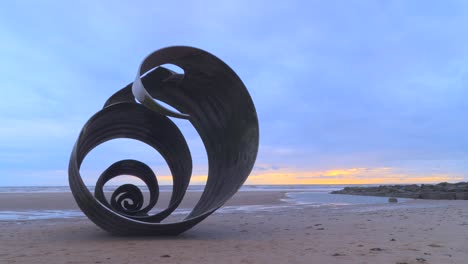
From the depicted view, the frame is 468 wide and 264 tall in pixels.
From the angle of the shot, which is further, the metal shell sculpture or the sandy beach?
the metal shell sculpture

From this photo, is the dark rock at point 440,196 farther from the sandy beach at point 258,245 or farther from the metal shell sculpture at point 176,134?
the metal shell sculpture at point 176,134

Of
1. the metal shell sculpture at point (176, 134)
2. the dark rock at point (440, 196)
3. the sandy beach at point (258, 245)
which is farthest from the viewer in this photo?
the dark rock at point (440, 196)

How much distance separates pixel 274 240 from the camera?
917cm

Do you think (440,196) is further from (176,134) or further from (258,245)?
(258,245)

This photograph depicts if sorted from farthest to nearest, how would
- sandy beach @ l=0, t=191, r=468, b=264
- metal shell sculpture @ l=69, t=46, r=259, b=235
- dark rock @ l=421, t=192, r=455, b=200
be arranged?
dark rock @ l=421, t=192, r=455, b=200 < metal shell sculpture @ l=69, t=46, r=259, b=235 < sandy beach @ l=0, t=191, r=468, b=264

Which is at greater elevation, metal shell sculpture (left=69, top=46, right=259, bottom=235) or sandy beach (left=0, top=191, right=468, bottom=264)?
metal shell sculpture (left=69, top=46, right=259, bottom=235)

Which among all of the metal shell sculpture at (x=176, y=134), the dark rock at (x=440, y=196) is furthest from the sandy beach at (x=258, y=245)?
the dark rock at (x=440, y=196)

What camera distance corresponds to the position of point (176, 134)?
40.7ft

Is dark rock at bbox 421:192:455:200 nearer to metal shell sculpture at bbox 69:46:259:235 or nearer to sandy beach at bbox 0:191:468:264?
sandy beach at bbox 0:191:468:264

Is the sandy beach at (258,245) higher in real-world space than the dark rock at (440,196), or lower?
lower

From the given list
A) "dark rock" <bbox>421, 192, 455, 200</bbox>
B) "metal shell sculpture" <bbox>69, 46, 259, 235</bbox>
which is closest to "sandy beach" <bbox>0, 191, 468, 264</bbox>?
"metal shell sculpture" <bbox>69, 46, 259, 235</bbox>

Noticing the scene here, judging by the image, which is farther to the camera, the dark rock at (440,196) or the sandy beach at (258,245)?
the dark rock at (440,196)

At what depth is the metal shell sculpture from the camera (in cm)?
972

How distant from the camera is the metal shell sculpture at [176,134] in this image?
9719mm
